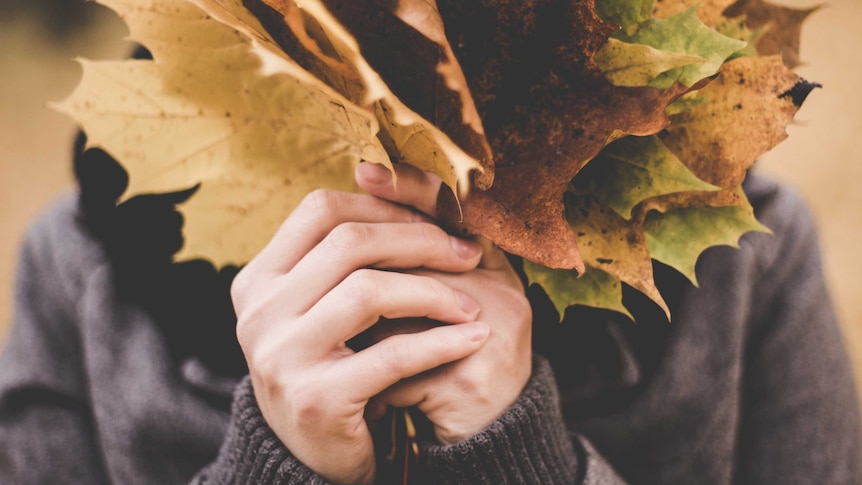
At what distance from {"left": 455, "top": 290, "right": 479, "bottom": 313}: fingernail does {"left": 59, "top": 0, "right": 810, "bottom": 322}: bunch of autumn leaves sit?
0.20 feet

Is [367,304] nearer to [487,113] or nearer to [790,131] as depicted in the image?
[487,113]

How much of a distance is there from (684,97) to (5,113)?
14.6 ft

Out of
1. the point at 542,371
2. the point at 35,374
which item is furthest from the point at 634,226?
the point at 35,374

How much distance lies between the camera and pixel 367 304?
459 millimetres

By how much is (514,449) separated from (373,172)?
293 mm

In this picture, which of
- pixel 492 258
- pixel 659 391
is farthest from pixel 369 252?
pixel 659 391

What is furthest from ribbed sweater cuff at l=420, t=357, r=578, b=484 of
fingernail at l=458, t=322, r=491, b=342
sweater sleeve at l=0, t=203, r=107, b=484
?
sweater sleeve at l=0, t=203, r=107, b=484

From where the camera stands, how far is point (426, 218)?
498 mm

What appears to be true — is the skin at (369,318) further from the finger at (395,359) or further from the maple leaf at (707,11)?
the maple leaf at (707,11)

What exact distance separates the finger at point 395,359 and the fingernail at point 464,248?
7cm

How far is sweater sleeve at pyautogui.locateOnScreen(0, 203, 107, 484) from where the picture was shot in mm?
849

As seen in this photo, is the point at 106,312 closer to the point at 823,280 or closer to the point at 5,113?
the point at 823,280

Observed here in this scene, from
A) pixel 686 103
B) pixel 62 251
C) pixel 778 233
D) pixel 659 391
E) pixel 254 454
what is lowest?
pixel 62 251

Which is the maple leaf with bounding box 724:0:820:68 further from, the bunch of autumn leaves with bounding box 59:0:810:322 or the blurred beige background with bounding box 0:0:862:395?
the blurred beige background with bounding box 0:0:862:395
